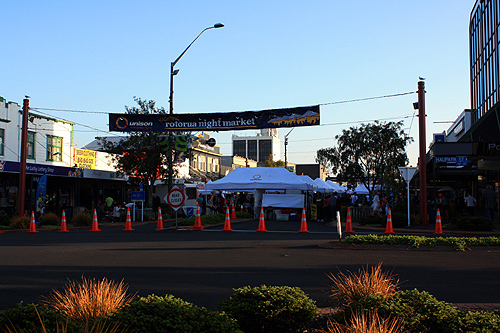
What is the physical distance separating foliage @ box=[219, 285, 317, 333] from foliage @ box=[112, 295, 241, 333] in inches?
11.3

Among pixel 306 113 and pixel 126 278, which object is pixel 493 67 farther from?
pixel 126 278

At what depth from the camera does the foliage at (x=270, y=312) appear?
14.9 ft

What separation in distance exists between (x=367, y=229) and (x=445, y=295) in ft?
45.1

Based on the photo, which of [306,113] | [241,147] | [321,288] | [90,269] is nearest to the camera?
[321,288]

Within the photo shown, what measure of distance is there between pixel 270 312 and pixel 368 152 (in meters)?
35.2

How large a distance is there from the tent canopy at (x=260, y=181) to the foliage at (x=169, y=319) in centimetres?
2242

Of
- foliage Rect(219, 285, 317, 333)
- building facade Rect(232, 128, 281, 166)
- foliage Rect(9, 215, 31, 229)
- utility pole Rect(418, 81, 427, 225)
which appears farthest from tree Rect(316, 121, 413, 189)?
building facade Rect(232, 128, 281, 166)

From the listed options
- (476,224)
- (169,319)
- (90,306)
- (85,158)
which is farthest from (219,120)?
(169,319)

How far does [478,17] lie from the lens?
3788 cm

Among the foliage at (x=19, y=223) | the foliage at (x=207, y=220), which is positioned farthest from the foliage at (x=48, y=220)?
the foliage at (x=207, y=220)

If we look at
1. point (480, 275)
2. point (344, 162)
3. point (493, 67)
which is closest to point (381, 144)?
point (344, 162)

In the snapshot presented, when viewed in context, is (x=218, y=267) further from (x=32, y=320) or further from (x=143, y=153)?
(x=143, y=153)

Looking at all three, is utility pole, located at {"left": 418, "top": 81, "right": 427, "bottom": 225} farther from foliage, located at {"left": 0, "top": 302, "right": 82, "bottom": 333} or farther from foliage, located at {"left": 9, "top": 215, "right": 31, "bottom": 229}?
foliage, located at {"left": 0, "top": 302, "right": 82, "bottom": 333}

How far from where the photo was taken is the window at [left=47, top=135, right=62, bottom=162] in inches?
1385
